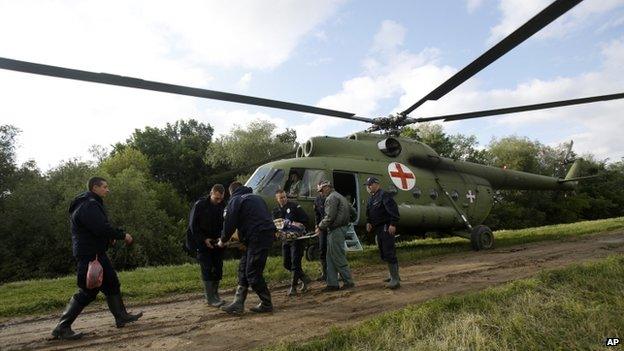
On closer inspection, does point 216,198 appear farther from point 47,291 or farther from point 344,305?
point 47,291

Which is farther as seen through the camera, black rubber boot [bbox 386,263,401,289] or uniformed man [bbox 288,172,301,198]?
uniformed man [bbox 288,172,301,198]

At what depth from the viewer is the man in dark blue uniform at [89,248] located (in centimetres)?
525

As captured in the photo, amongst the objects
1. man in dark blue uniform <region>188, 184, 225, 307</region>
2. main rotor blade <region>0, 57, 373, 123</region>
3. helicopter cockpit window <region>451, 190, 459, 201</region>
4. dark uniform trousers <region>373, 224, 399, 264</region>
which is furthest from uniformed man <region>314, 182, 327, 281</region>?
helicopter cockpit window <region>451, 190, 459, 201</region>

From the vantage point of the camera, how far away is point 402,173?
1210 centimetres

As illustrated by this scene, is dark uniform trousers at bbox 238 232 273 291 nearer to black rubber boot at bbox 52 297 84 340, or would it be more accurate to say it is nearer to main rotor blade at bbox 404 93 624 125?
black rubber boot at bbox 52 297 84 340

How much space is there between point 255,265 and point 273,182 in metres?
4.31

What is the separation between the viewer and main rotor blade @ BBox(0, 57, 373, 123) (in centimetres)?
514

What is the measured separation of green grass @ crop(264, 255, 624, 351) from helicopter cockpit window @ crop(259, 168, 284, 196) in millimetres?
5500

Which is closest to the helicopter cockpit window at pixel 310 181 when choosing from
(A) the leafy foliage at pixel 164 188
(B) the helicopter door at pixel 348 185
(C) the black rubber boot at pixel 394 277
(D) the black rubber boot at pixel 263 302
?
(B) the helicopter door at pixel 348 185

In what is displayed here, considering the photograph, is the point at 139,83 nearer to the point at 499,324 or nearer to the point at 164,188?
the point at 499,324

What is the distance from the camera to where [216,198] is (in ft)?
22.0

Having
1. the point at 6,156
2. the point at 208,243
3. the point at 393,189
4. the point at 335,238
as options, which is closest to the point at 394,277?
the point at 335,238

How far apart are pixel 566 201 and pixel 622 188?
30.2 ft

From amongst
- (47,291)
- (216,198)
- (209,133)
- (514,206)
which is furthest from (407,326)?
(209,133)
